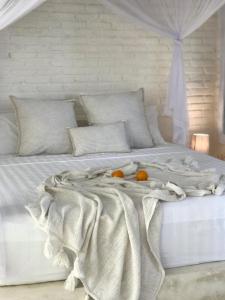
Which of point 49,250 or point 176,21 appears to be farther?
point 176,21

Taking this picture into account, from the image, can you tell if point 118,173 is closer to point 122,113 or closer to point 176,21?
point 122,113

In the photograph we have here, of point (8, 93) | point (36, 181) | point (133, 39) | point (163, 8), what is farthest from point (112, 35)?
point (36, 181)

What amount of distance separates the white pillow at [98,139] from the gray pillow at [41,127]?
0.09 m

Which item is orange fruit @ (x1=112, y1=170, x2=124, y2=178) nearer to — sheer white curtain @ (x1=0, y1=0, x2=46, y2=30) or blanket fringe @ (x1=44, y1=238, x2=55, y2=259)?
blanket fringe @ (x1=44, y1=238, x2=55, y2=259)

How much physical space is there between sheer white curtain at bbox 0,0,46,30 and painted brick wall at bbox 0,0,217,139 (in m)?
1.08

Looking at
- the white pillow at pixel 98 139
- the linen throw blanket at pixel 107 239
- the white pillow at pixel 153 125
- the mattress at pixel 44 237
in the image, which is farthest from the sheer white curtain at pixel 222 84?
the linen throw blanket at pixel 107 239

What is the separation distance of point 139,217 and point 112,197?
0.18 metres

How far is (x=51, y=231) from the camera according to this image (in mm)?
2234

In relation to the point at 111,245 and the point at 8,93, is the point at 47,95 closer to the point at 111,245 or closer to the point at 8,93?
the point at 8,93

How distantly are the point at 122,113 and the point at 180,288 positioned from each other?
2059 mm

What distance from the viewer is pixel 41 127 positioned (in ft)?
12.8

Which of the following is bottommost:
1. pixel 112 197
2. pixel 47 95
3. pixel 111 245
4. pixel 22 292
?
pixel 22 292

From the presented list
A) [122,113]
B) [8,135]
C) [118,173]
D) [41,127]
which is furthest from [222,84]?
[118,173]

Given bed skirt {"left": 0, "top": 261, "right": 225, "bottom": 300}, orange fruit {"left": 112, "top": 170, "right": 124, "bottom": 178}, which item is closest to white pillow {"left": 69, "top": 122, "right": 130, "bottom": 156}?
orange fruit {"left": 112, "top": 170, "right": 124, "bottom": 178}
